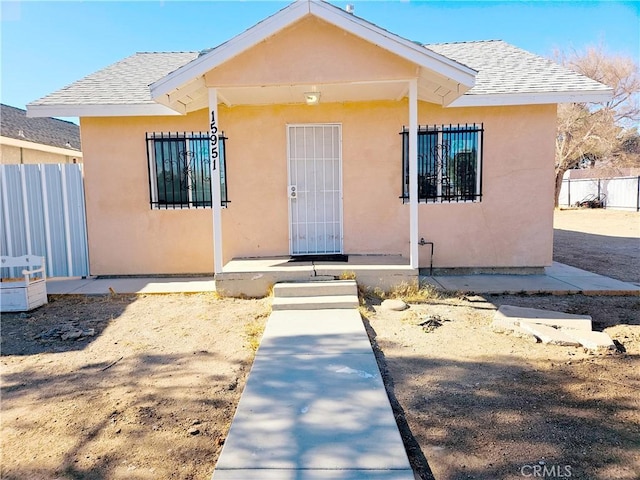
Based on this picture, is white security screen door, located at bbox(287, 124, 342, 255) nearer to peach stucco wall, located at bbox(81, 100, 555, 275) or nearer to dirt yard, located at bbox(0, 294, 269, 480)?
peach stucco wall, located at bbox(81, 100, 555, 275)

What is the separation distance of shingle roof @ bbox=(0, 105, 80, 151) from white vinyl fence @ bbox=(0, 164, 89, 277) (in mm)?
7730

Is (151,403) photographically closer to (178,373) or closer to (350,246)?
(178,373)

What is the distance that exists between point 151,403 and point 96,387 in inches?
27.5

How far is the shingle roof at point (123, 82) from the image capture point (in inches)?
289

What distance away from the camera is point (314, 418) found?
306cm

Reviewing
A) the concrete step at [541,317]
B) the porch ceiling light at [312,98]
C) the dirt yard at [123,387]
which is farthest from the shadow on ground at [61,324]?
the concrete step at [541,317]

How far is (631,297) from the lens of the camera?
21.0ft

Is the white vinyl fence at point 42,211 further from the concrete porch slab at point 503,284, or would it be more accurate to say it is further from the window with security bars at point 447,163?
the concrete porch slab at point 503,284

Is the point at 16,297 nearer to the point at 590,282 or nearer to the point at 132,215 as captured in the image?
the point at 132,215

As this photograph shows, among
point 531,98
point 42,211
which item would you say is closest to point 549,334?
point 531,98

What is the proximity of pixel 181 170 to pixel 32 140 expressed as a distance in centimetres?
1053

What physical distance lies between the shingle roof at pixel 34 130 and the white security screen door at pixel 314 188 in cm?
1139

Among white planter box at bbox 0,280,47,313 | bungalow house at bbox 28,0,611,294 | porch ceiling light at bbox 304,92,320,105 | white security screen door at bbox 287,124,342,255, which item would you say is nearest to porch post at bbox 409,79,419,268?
bungalow house at bbox 28,0,611,294

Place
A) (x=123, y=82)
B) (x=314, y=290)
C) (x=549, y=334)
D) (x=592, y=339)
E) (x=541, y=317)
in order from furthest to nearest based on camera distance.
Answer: (x=123, y=82)
(x=314, y=290)
(x=541, y=317)
(x=549, y=334)
(x=592, y=339)
